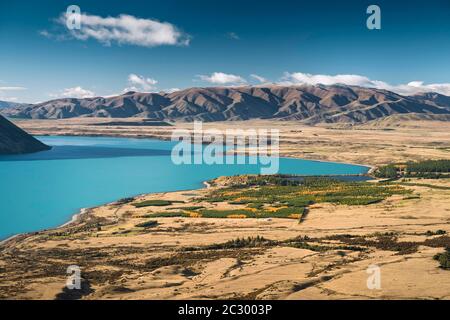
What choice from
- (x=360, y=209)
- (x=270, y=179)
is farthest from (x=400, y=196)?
(x=270, y=179)

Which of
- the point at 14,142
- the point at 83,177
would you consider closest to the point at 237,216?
the point at 83,177

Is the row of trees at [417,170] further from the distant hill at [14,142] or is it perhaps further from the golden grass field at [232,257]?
the distant hill at [14,142]

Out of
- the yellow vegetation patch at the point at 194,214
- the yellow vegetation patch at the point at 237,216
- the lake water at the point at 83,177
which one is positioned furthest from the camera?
the lake water at the point at 83,177

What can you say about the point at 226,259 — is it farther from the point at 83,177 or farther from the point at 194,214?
the point at 83,177

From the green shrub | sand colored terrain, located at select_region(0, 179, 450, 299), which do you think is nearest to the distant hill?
sand colored terrain, located at select_region(0, 179, 450, 299)

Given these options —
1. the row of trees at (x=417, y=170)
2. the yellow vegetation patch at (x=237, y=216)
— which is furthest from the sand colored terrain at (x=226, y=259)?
the row of trees at (x=417, y=170)

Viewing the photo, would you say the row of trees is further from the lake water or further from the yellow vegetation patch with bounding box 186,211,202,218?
the yellow vegetation patch with bounding box 186,211,202,218
